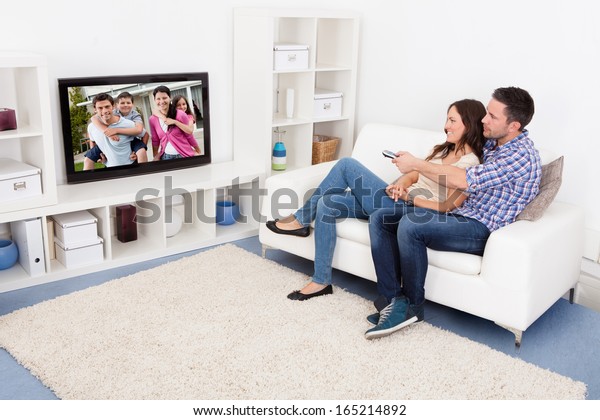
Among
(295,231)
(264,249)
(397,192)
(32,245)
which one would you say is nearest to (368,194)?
(397,192)

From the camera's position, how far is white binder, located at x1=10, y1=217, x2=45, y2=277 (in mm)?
3082

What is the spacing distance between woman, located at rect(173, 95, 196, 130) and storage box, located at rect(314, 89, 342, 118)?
80cm

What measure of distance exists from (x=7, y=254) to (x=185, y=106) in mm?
1283

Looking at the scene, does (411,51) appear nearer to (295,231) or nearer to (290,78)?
(290,78)

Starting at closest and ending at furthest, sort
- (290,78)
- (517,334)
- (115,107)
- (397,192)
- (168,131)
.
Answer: (517,334) < (397,192) < (115,107) < (168,131) < (290,78)

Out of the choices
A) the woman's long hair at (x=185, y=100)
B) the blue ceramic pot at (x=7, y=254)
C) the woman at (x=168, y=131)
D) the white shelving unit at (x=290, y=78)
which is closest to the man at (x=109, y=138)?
the woman at (x=168, y=131)

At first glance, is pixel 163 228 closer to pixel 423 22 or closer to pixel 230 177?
pixel 230 177

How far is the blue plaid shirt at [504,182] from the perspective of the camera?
2643 millimetres

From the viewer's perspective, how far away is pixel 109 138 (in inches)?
137

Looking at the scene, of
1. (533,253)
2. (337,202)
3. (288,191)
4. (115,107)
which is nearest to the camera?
(533,253)

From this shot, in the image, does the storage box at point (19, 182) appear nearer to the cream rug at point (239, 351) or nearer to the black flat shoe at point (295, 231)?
the cream rug at point (239, 351)

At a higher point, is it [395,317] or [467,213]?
[467,213]

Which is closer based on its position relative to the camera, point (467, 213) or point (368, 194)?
point (467, 213)

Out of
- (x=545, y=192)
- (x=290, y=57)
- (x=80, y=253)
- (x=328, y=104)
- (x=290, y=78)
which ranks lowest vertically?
(x=80, y=253)
